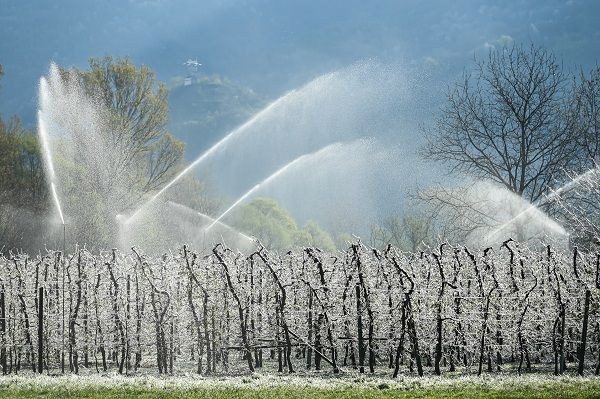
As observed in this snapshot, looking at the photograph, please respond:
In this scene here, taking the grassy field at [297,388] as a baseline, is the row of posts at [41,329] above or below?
above

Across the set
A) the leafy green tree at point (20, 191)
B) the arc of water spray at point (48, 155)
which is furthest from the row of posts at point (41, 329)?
the arc of water spray at point (48, 155)

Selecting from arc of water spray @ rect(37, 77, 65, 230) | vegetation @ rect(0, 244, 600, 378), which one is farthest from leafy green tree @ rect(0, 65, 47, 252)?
vegetation @ rect(0, 244, 600, 378)

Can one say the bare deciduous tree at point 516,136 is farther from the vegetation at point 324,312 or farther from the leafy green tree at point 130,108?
the leafy green tree at point 130,108

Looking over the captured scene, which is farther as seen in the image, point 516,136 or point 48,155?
point 48,155

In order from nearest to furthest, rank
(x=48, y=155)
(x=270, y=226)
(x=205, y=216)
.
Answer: (x=48, y=155) < (x=205, y=216) < (x=270, y=226)

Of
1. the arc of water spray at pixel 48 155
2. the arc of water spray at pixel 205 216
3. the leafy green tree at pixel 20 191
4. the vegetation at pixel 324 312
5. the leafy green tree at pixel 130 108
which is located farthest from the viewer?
the arc of water spray at pixel 205 216

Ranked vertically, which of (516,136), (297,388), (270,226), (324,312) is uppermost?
(516,136)

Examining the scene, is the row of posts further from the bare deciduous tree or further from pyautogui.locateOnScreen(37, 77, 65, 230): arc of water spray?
pyautogui.locateOnScreen(37, 77, 65, 230): arc of water spray

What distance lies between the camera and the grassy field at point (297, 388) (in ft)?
56.0

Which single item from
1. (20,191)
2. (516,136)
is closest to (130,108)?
(20,191)

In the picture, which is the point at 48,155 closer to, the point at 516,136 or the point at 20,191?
the point at 20,191

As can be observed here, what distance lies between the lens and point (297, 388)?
18578 millimetres

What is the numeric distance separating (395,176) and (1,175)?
11121cm

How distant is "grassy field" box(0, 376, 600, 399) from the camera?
17.1 meters
